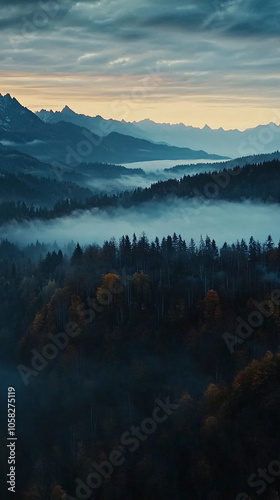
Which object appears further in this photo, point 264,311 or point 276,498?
point 264,311

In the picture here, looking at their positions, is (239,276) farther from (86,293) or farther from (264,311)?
(86,293)

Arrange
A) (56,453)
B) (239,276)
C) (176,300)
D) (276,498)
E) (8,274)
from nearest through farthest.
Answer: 1. (276,498)
2. (56,453)
3. (176,300)
4. (239,276)
5. (8,274)

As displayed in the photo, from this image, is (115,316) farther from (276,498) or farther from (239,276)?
(276,498)

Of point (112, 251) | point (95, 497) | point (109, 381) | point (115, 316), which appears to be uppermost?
point (112, 251)

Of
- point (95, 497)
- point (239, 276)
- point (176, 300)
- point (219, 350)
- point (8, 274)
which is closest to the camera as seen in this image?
point (95, 497)

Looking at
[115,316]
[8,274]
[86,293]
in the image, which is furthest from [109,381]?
[8,274]

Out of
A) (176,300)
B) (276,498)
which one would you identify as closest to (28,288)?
(176,300)

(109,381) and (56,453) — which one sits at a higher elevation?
(109,381)
